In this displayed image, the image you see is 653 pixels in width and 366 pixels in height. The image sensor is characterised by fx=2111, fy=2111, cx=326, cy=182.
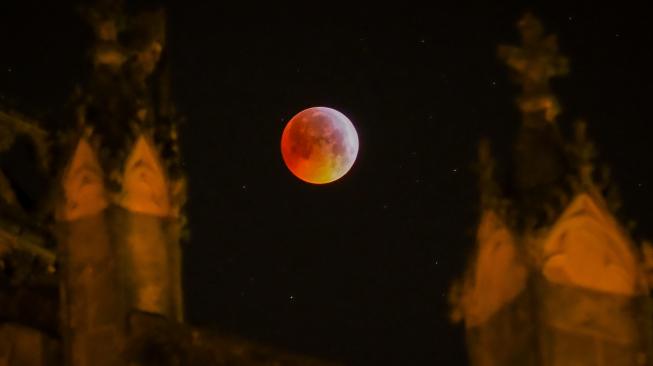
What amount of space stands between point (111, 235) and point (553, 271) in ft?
12.1

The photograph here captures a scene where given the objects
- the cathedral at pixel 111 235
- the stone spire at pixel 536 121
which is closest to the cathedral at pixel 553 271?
the stone spire at pixel 536 121

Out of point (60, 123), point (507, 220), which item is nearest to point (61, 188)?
point (60, 123)

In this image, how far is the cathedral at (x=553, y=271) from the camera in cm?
1501

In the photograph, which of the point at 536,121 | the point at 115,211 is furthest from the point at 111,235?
the point at 536,121

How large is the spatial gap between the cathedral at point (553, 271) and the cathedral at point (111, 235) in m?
1.54

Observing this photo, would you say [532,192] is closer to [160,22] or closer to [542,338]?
[542,338]

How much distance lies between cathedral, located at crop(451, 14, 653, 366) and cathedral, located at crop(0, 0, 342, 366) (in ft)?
5.06

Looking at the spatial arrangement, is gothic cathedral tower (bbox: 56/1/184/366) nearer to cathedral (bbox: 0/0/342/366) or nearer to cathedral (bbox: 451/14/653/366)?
cathedral (bbox: 0/0/342/366)

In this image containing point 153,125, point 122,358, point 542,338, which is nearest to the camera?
point 542,338

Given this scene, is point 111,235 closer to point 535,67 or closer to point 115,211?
point 115,211

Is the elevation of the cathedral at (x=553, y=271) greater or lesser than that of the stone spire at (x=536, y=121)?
lesser

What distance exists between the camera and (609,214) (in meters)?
15.4

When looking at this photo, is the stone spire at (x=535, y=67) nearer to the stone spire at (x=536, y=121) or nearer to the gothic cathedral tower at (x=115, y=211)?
the stone spire at (x=536, y=121)

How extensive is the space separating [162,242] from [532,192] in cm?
319
